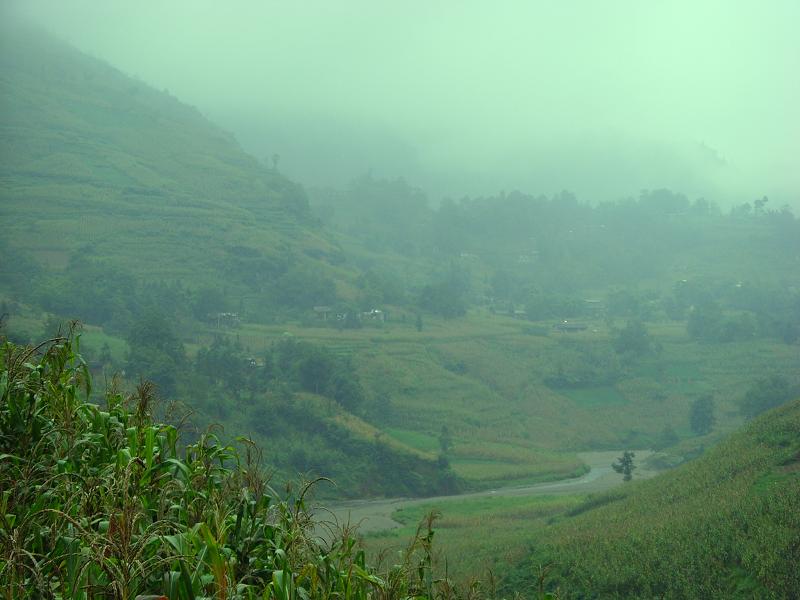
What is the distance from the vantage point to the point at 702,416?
120 feet

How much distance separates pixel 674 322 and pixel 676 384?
17.5 meters

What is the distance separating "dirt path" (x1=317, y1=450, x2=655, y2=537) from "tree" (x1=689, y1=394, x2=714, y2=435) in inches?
161

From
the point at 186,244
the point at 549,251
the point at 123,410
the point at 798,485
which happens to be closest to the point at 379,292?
the point at 186,244

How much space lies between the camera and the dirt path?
23125mm

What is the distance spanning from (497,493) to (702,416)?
547 inches

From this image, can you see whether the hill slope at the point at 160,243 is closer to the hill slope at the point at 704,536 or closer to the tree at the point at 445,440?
the tree at the point at 445,440

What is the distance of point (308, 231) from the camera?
2520 inches

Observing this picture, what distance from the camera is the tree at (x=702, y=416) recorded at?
36.4 meters

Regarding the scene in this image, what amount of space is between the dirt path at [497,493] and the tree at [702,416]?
4.08 meters

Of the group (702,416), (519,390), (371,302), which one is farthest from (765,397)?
(371,302)

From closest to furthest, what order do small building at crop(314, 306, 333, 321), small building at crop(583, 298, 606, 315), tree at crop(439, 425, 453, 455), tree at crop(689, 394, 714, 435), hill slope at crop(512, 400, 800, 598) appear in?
hill slope at crop(512, 400, 800, 598), tree at crop(439, 425, 453, 455), tree at crop(689, 394, 714, 435), small building at crop(314, 306, 333, 321), small building at crop(583, 298, 606, 315)

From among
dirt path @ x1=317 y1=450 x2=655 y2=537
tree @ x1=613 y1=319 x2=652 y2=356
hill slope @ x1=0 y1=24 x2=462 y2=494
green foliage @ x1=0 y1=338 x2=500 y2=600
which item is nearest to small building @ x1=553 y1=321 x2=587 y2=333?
tree @ x1=613 y1=319 x2=652 y2=356

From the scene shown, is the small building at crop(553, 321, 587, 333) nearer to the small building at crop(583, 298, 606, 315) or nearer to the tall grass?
the small building at crop(583, 298, 606, 315)

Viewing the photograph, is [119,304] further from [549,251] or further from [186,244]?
[549,251]
